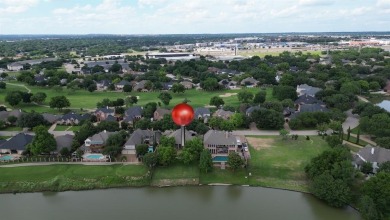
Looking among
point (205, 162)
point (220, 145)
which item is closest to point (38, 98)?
point (220, 145)

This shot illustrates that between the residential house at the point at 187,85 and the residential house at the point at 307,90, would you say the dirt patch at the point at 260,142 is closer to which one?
the residential house at the point at 307,90

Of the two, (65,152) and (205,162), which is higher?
(205,162)

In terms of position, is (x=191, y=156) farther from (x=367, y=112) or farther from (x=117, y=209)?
(x=367, y=112)

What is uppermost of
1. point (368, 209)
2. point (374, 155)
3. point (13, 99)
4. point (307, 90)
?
point (13, 99)

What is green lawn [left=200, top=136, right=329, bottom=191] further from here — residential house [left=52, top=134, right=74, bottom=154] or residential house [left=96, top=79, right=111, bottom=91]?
residential house [left=96, top=79, right=111, bottom=91]

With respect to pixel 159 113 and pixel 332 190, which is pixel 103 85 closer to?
pixel 159 113

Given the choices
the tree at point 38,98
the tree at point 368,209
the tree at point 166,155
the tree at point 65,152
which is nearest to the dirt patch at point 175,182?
the tree at point 166,155

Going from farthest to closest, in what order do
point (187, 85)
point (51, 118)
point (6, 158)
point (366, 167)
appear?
point (187, 85), point (51, 118), point (6, 158), point (366, 167)

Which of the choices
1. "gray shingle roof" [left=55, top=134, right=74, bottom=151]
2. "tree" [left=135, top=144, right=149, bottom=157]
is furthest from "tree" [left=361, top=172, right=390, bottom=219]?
"gray shingle roof" [left=55, top=134, right=74, bottom=151]
